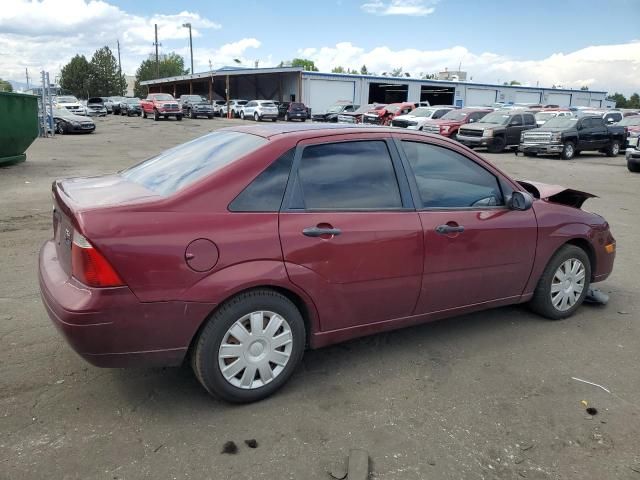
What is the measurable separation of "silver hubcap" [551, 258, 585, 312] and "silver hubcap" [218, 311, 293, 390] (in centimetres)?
256

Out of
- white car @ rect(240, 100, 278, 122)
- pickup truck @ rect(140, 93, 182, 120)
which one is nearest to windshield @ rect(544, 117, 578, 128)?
white car @ rect(240, 100, 278, 122)

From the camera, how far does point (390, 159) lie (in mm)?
3711

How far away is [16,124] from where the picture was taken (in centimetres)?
1286

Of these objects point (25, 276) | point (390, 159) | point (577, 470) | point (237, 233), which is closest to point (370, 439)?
point (577, 470)

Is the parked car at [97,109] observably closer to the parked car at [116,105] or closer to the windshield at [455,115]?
the parked car at [116,105]

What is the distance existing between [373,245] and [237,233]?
36.0 inches

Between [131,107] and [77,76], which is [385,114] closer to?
[131,107]

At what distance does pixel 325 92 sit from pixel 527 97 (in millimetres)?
26058

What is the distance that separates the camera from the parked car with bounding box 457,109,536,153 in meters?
22.3

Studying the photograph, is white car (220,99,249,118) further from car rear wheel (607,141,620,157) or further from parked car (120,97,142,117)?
car rear wheel (607,141,620,157)

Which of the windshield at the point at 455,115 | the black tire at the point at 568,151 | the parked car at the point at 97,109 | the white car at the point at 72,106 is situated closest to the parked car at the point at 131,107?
the parked car at the point at 97,109

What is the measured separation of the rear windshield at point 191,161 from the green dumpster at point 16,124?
34.0 feet

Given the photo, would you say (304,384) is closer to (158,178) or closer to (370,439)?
(370,439)

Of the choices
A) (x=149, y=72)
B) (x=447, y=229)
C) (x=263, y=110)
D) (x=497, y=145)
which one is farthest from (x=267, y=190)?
(x=149, y=72)
